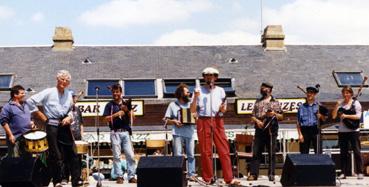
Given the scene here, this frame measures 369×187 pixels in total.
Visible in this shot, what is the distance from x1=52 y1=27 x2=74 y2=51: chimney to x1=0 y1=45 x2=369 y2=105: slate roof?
0.33 metres

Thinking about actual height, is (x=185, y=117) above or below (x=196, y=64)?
below

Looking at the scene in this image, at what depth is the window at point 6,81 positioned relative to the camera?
1220 inches

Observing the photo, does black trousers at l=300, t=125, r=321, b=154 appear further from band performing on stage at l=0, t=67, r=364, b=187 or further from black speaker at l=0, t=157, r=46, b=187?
black speaker at l=0, t=157, r=46, b=187

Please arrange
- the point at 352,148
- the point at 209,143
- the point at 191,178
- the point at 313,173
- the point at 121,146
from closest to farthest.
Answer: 1. the point at 313,173
2. the point at 209,143
3. the point at 191,178
4. the point at 121,146
5. the point at 352,148

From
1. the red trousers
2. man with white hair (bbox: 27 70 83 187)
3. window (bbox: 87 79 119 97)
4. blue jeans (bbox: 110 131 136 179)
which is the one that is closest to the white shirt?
the red trousers

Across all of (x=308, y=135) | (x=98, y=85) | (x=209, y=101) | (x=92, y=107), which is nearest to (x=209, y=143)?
(x=209, y=101)

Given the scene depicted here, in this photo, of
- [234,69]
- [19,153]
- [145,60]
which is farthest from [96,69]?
[19,153]

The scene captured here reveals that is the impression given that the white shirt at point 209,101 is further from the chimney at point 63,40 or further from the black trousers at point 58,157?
the chimney at point 63,40

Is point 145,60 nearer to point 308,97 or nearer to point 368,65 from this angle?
point 368,65

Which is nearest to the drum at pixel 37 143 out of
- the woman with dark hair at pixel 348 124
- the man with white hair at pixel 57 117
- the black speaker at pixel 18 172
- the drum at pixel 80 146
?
the man with white hair at pixel 57 117

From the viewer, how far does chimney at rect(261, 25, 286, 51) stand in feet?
118

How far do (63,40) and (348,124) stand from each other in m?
23.7

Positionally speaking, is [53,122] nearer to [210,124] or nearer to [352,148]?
[210,124]

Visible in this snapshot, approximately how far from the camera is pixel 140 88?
100ft
